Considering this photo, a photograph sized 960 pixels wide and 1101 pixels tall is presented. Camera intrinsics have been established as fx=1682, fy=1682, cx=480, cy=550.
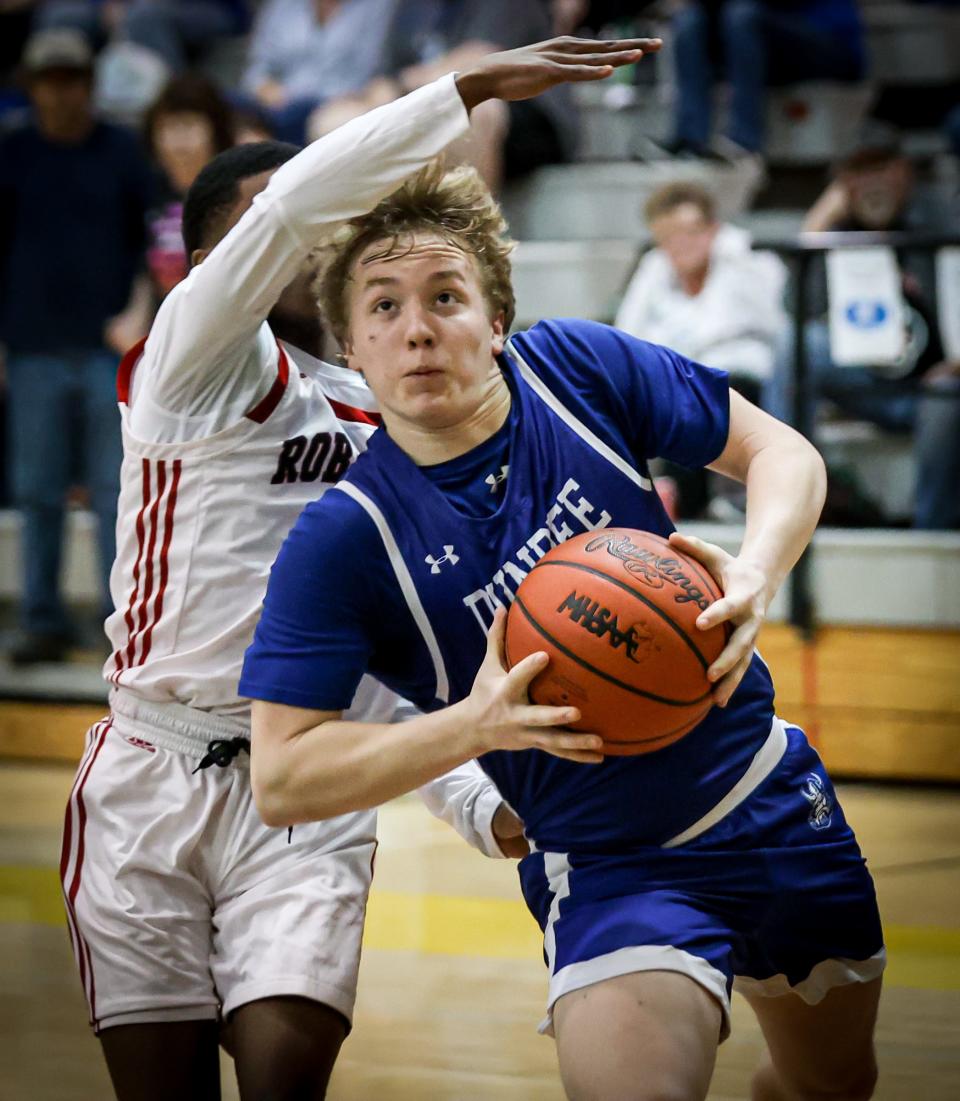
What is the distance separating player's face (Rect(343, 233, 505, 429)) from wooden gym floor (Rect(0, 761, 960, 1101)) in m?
1.81

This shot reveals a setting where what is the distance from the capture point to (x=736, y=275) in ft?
22.5

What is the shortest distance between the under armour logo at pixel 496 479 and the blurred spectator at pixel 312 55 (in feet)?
20.7

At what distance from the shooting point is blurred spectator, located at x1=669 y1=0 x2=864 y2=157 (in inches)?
327

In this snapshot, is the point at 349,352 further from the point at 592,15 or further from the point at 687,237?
the point at 592,15

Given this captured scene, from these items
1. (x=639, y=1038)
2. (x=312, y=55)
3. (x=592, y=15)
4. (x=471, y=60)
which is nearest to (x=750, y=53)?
(x=592, y=15)

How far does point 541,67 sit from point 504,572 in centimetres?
76

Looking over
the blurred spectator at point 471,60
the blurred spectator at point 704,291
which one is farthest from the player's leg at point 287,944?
the blurred spectator at point 471,60

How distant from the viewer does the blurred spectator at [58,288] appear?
684 cm

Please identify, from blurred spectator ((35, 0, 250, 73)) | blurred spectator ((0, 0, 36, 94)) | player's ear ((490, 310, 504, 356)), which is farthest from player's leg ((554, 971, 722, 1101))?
blurred spectator ((0, 0, 36, 94))

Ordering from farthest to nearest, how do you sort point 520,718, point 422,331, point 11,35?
point 11,35 < point 422,331 < point 520,718

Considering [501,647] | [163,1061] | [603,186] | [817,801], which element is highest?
[501,647]

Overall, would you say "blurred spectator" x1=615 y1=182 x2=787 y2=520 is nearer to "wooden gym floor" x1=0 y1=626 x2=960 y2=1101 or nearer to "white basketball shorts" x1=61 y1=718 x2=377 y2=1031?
"wooden gym floor" x1=0 y1=626 x2=960 y2=1101

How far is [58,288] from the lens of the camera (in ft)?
22.9

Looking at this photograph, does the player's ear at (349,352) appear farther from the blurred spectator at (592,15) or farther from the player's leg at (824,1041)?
the blurred spectator at (592,15)
